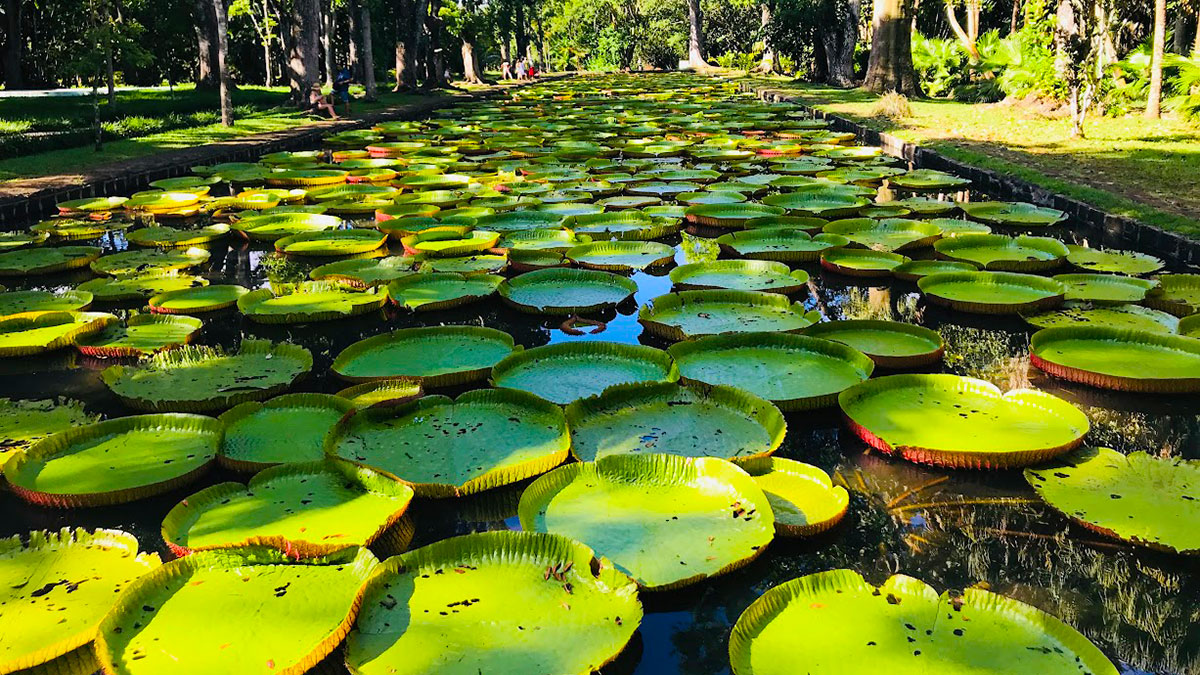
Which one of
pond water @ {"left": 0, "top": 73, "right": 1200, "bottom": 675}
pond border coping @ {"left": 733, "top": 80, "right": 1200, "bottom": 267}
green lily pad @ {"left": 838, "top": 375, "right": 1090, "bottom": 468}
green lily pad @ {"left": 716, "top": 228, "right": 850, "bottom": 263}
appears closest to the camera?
pond water @ {"left": 0, "top": 73, "right": 1200, "bottom": 675}

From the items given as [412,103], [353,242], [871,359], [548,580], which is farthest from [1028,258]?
[412,103]

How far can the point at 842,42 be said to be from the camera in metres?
22.6

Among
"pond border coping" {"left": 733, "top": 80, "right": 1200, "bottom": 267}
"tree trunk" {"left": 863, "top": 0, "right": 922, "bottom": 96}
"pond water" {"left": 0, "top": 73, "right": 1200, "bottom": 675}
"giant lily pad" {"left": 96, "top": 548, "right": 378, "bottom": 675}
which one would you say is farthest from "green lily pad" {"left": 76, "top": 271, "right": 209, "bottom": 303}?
"tree trunk" {"left": 863, "top": 0, "right": 922, "bottom": 96}

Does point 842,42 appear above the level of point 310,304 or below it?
above

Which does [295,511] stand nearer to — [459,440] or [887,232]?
[459,440]

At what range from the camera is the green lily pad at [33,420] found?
9.52 feet

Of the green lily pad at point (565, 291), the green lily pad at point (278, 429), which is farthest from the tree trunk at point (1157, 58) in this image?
the green lily pad at point (278, 429)

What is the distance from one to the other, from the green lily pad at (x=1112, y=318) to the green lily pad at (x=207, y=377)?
3.39 metres

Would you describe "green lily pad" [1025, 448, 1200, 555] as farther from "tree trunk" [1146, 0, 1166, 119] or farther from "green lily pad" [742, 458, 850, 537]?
"tree trunk" [1146, 0, 1166, 119]

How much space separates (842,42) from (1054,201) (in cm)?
1798

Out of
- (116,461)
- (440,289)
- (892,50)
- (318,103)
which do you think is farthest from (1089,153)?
(318,103)

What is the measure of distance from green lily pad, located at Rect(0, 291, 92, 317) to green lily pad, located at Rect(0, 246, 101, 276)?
71 cm

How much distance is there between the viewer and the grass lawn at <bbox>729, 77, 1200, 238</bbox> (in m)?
→ 5.85

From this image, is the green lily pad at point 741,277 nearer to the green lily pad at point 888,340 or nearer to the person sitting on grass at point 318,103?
the green lily pad at point 888,340
